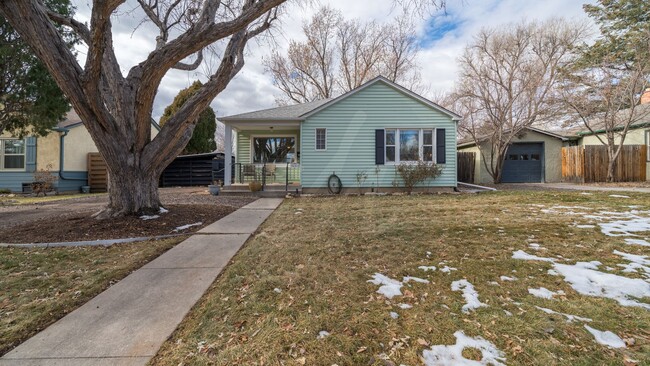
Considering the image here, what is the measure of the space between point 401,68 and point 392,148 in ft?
50.4

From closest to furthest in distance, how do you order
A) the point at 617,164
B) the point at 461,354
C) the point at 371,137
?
the point at 461,354 → the point at 371,137 → the point at 617,164

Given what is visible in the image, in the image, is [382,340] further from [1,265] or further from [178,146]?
[178,146]

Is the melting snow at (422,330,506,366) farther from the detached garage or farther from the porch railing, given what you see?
the detached garage

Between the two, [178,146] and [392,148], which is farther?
[392,148]

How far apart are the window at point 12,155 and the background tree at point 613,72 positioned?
89.2 feet

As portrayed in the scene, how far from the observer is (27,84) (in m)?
8.80

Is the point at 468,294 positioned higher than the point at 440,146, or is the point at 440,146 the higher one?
the point at 440,146

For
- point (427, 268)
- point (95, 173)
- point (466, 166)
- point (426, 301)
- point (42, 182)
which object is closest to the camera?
point (426, 301)

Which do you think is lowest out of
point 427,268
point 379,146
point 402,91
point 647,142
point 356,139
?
point 427,268

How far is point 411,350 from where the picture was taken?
185 cm

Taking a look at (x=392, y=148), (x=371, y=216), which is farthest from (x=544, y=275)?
(x=392, y=148)

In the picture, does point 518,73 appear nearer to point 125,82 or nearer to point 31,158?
point 125,82

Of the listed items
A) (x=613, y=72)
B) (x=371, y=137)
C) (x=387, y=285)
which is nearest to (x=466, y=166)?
(x=613, y=72)

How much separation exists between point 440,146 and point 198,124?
18.5 metres
